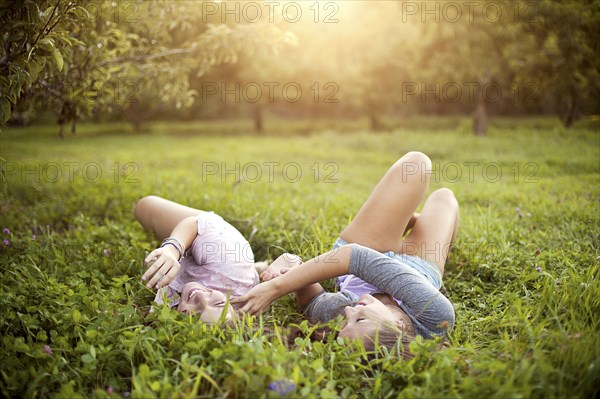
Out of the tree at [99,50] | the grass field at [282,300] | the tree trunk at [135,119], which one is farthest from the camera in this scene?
the tree trunk at [135,119]

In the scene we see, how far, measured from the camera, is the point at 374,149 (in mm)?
12102

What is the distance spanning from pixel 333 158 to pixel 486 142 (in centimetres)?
365

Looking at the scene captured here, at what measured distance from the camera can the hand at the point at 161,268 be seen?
91.0 inches

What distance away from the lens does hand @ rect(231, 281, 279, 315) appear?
2486 mm

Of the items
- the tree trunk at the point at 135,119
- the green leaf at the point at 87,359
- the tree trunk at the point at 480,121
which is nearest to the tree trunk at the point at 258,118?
the tree trunk at the point at 135,119

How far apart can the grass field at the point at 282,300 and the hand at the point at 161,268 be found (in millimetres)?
164

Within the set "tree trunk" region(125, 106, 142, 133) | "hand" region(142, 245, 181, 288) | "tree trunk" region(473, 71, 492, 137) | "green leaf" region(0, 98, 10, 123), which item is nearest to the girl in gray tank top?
"hand" region(142, 245, 181, 288)

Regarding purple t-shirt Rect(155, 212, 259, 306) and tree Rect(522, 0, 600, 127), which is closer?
purple t-shirt Rect(155, 212, 259, 306)

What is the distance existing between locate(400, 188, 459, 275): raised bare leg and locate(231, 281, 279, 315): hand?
38.7 inches

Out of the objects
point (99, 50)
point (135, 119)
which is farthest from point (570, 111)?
point (135, 119)

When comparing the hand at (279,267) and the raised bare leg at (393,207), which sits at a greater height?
the raised bare leg at (393,207)

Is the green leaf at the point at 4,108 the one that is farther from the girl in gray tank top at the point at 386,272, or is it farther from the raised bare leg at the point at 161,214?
the girl in gray tank top at the point at 386,272

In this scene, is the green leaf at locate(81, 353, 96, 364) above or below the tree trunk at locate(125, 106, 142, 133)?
below

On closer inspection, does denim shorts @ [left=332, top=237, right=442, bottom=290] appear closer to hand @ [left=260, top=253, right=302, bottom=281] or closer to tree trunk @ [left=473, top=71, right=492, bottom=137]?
hand @ [left=260, top=253, right=302, bottom=281]
